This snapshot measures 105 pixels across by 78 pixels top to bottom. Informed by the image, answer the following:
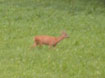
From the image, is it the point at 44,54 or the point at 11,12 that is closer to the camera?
the point at 44,54

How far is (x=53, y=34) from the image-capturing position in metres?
14.6

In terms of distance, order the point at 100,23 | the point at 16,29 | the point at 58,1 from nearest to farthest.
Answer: the point at 16,29 < the point at 100,23 < the point at 58,1

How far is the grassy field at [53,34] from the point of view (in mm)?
9664

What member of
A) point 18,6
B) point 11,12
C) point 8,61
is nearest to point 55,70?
point 8,61

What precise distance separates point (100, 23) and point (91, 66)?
7.13 metres

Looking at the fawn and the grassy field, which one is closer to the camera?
the grassy field

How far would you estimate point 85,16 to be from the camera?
18156mm

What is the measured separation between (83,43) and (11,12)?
6.06 metres

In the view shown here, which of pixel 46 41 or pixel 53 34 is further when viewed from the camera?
pixel 53 34

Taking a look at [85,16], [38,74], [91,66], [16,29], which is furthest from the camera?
[85,16]

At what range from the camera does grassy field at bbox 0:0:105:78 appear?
9664mm

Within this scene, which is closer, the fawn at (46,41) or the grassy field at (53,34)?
the grassy field at (53,34)

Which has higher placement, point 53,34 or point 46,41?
point 46,41

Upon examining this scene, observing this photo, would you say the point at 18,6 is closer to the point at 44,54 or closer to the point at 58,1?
the point at 58,1
